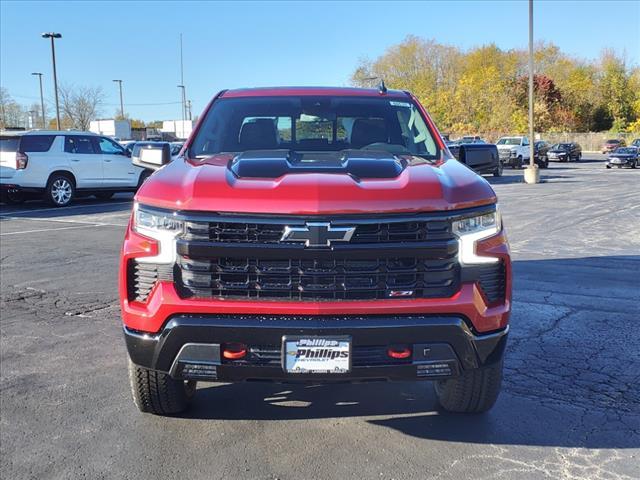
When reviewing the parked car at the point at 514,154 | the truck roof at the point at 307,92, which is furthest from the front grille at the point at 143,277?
the parked car at the point at 514,154

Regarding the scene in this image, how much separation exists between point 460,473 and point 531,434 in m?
0.64

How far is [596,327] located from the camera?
561 cm

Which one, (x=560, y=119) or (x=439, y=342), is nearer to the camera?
(x=439, y=342)

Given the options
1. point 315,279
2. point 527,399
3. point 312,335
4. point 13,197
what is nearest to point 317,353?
point 312,335

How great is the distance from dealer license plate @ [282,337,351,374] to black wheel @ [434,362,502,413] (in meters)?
0.87

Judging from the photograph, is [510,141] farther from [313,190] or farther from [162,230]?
[162,230]

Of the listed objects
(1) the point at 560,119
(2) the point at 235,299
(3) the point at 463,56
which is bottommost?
(2) the point at 235,299

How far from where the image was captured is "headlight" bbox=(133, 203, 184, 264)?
3.07 meters

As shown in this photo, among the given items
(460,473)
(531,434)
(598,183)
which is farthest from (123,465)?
(598,183)

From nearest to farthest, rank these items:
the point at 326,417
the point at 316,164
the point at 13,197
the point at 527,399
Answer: the point at 316,164 → the point at 326,417 → the point at 527,399 → the point at 13,197

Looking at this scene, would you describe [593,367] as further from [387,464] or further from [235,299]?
Answer: [235,299]

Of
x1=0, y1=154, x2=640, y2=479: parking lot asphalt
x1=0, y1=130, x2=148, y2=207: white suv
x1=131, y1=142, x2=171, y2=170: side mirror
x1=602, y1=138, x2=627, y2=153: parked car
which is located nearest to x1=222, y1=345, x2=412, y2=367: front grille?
x1=0, y1=154, x2=640, y2=479: parking lot asphalt

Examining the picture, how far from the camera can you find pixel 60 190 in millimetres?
16984

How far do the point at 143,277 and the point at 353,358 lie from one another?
3.64 feet
